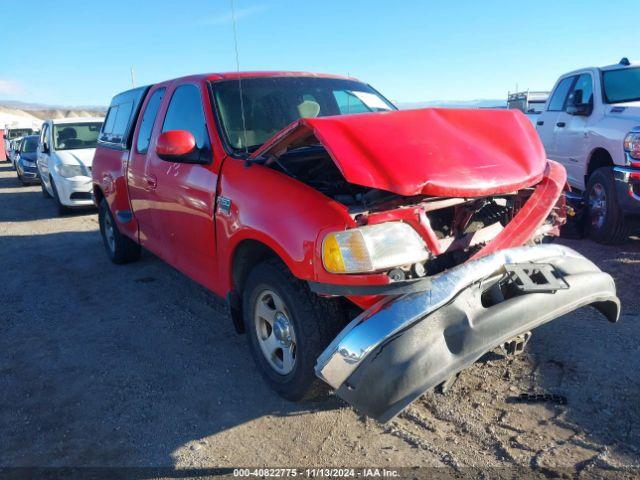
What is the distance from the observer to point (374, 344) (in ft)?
7.63

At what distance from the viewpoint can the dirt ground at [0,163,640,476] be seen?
8.91 ft

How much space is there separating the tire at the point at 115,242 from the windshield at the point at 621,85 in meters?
6.03

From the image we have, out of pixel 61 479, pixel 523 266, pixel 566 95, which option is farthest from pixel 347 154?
pixel 566 95

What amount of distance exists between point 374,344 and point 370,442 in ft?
2.56

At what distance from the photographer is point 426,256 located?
2604 mm

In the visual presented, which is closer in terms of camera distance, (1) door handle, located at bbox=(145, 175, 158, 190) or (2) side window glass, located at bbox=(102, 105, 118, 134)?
(1) door handle, located at bbox=(145, 175, 158, 190)

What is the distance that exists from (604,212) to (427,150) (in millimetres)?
4142

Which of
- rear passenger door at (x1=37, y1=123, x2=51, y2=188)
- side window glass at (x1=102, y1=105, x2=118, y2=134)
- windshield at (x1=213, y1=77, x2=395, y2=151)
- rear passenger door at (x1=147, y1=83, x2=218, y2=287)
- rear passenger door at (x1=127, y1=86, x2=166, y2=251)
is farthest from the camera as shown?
rear passenger door at (x1=37, y1=123, x2=51, y2=188)

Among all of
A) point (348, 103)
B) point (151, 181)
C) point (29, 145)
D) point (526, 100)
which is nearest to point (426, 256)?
point (348, 103)

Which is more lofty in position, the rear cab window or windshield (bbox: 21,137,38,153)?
the rear cab window

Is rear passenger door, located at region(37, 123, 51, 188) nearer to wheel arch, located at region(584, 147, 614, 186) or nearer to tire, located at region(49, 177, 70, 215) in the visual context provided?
tire, located at region(49, 177, 70, 215)

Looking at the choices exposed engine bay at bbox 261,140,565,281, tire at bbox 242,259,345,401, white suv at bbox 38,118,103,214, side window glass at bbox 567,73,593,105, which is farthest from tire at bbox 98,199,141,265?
side window glass at bbox 567,73,593,105

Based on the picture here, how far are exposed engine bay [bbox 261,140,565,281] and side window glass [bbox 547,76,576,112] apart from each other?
198 inches

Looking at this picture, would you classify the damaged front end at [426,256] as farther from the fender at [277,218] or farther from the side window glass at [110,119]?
the side window glass at [110,119]
